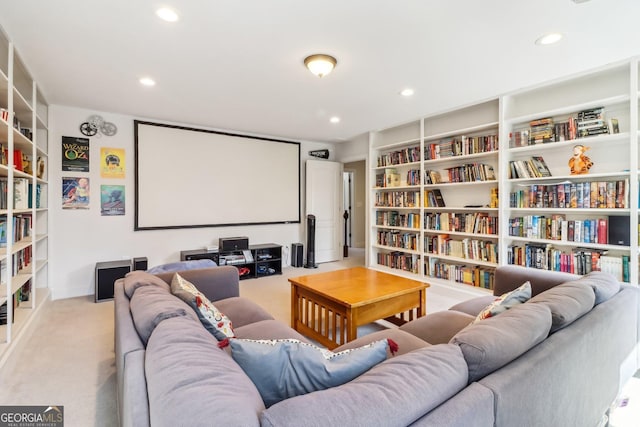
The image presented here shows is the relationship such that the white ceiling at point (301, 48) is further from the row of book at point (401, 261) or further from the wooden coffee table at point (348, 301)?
the row of book at point (401, 261)

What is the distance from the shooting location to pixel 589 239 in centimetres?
299

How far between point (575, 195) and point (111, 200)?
17.7 feet

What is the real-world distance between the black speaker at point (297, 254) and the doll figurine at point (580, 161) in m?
3.96

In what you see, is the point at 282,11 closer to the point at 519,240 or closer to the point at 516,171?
the point at 516,171

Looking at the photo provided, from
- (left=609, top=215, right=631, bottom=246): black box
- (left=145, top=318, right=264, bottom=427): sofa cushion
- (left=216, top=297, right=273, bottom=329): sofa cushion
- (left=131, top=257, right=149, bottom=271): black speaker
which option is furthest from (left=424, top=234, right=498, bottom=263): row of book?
(left=131, top=257, right=149, bottom=271): black speaker

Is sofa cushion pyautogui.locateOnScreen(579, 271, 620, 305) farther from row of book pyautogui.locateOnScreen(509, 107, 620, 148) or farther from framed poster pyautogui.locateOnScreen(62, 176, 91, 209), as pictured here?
framed poster pyautogui.locateOnScreen(62, 176, 91, 209)

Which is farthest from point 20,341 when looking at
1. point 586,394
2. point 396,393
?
point 586,394

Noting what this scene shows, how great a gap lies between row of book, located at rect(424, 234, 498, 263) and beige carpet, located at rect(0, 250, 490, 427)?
52cm

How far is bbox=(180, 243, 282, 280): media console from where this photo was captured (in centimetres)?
448

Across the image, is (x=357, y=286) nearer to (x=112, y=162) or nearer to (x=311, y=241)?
(x=311, y=241)

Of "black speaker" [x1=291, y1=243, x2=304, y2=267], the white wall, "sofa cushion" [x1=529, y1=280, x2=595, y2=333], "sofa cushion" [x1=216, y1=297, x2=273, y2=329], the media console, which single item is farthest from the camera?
"black speaker" [x1=291, y1=243, x2=304, y2=267]

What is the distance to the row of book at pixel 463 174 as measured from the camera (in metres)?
3.81

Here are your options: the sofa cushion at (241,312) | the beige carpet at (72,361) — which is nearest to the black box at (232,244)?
the beige carpet at (72,361)

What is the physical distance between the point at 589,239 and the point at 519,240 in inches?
26.3
